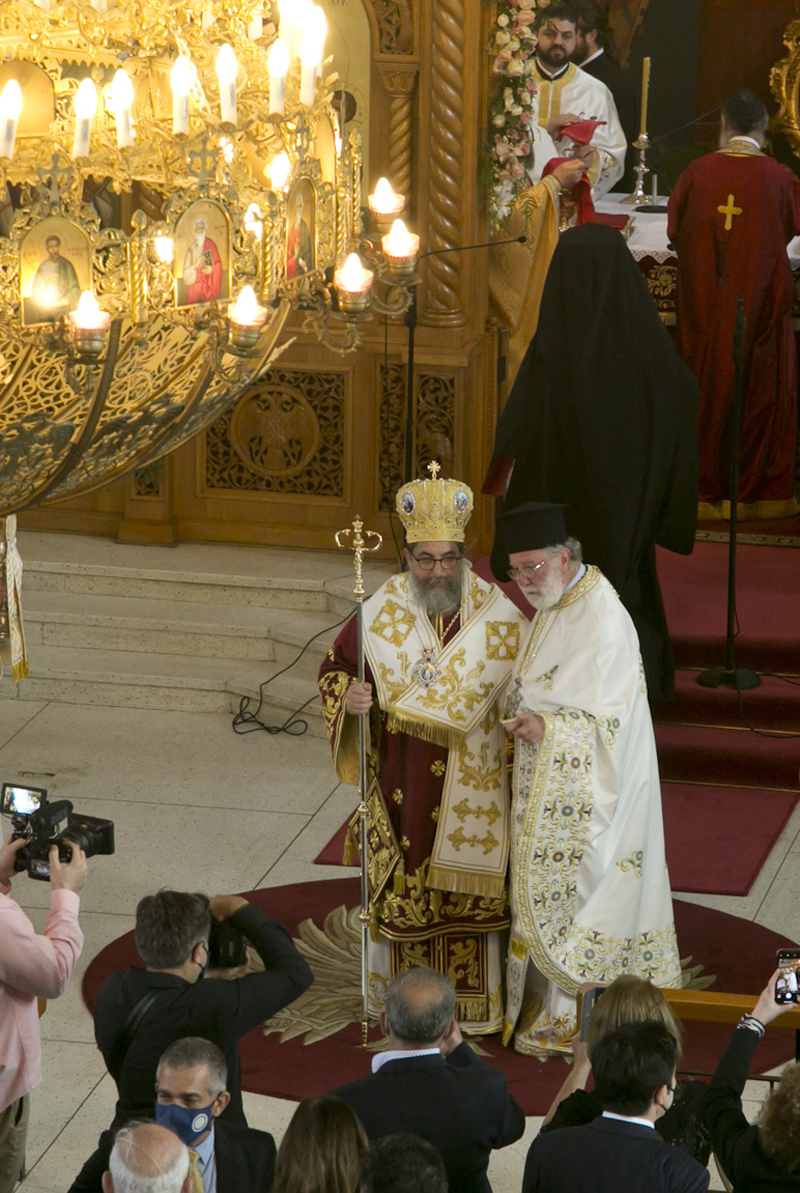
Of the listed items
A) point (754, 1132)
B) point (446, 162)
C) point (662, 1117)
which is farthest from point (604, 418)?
point (754, 1132)

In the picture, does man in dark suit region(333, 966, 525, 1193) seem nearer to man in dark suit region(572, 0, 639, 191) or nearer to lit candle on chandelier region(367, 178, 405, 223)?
lit candle on chandelier region(367, 178, 405, 223)

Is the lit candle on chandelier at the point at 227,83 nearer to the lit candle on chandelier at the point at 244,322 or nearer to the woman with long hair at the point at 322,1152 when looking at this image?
the lit candle on chandelier at the point at 244,322

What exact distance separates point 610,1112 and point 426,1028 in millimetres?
468

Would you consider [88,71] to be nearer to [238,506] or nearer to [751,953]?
[751,953]

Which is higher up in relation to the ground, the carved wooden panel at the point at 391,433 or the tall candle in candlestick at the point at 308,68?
the tall candle in candlestick at the point at 308,68

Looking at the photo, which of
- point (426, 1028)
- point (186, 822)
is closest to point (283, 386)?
point (186, 822)

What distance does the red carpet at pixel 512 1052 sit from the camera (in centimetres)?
602

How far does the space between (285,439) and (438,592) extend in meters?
4.99

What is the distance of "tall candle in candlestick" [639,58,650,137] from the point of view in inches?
500

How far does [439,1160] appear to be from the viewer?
339 centimetres

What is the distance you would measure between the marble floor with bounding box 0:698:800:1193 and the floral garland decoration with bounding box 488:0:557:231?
3.38 meters

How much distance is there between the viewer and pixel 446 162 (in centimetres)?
1027

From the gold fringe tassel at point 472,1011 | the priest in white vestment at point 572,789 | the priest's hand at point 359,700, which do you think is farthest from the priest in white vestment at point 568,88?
the gold fringe tassel at point 472,1011

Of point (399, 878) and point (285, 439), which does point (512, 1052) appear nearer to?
point (399, 878)
